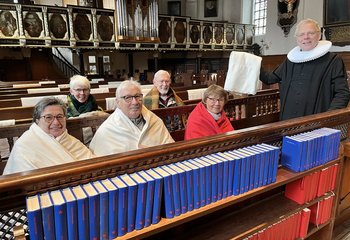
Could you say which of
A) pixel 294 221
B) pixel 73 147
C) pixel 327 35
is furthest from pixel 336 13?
pixel 73 147

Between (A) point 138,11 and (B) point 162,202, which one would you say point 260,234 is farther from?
(A) point 138,11

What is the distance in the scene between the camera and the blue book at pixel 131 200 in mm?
1074

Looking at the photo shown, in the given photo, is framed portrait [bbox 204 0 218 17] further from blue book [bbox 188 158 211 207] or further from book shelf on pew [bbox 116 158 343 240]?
blue book [bbox 188 158 211 207]

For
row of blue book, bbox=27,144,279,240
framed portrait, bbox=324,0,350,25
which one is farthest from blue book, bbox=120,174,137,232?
framed portrait, bbox=324,0,350,25

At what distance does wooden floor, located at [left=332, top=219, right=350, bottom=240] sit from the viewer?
2.30 meters

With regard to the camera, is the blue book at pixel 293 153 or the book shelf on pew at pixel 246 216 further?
the blue book at pixel 293 153

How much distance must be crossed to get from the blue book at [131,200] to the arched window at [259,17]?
14568mm

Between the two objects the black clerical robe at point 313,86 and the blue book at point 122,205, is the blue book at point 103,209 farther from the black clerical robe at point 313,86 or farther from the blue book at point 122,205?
the black clerical robe at point 313,86

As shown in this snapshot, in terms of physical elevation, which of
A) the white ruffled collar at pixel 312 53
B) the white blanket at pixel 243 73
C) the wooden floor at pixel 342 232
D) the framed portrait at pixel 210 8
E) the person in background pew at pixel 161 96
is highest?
the framed portrait at pixel 210 8

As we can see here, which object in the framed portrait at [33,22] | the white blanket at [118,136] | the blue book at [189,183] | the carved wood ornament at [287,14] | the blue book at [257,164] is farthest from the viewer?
the carved wood ornament at [287,14]

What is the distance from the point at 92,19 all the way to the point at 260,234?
31.8 feet

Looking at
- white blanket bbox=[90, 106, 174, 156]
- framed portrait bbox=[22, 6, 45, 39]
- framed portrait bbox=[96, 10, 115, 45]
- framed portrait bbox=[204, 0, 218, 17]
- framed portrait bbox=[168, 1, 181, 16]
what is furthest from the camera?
framed portrait bbox=[168, 1, 181, 16]

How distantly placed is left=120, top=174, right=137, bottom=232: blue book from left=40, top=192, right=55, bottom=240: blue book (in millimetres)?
291

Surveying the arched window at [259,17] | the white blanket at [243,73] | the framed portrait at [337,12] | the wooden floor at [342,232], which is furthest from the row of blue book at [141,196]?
the arched window at [259,17]
